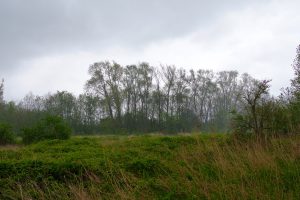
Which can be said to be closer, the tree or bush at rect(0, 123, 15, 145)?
the tree

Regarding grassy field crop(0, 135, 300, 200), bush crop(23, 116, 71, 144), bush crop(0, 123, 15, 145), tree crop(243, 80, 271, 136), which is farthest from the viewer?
bush crop(0, 123, 15, 145)

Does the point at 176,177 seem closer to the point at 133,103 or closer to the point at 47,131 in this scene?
the point at 47,131

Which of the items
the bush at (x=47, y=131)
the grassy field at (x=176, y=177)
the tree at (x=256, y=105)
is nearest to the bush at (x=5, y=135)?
the bush at (x=47, y=131)

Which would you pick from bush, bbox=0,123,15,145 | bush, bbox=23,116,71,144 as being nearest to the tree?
bush, bbox=23,116,71,144

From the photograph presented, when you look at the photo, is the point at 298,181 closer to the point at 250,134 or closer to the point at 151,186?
the point at 151,186

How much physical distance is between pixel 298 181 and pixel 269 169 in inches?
20.0

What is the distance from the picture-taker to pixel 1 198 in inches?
249

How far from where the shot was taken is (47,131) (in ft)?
82.3

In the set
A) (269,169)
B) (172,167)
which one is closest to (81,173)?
(172,167)

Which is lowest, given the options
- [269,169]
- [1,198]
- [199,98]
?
[1,198]

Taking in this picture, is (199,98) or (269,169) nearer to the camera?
(269,169)

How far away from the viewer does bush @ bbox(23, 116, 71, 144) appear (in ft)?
81.7

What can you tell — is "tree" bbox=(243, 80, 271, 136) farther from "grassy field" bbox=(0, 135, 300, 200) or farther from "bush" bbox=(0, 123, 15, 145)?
"bush" bbox=(0, 123, 15, 145)

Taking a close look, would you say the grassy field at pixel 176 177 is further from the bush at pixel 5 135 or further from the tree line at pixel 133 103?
the tree line at pixel 133 103
